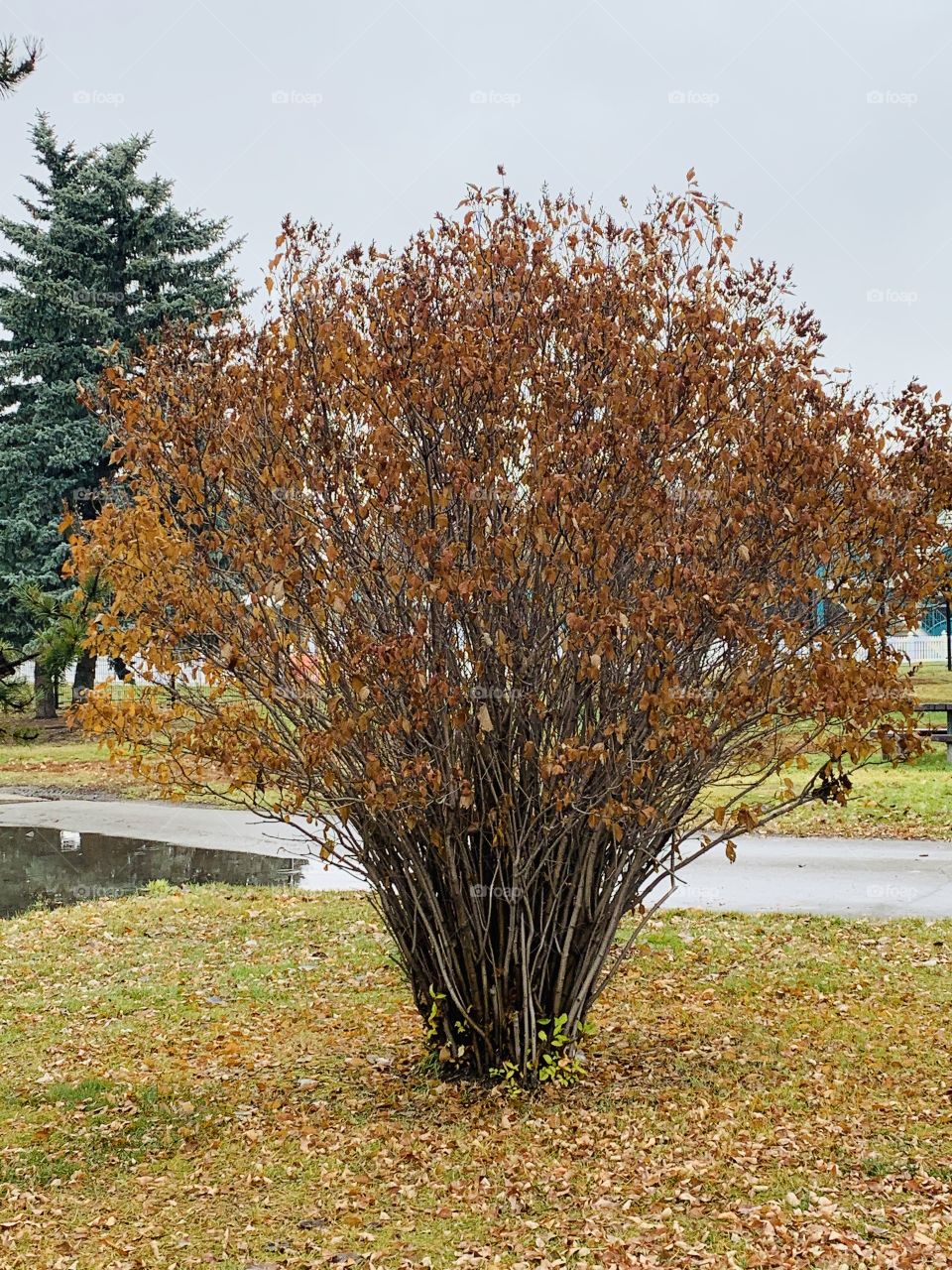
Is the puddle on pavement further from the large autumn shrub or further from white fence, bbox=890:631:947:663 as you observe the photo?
white fence, bbox=890:631:947:663

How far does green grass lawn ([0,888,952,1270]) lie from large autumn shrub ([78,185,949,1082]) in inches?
27.6

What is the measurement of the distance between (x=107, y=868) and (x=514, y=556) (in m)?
8.67

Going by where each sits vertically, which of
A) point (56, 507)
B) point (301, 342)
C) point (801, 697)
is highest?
point (56, 507)

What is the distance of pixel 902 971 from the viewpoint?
7023 millimetres

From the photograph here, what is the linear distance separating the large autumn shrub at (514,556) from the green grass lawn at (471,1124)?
0.70m

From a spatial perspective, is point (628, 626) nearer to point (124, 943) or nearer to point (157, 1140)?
point (157, 1140)

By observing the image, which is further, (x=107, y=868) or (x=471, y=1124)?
(x=107, y=868)

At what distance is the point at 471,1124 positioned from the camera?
16.2 ft

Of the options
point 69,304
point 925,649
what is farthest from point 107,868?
point 925,649

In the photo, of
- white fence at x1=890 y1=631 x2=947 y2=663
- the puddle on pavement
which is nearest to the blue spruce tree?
the puddle on pavement

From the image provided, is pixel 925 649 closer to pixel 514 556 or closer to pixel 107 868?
pixel 107 868

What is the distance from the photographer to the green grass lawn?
13.1 ft

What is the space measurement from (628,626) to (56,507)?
85.2 feet

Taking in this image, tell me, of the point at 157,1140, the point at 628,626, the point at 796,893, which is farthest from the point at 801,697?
the point at 796,893
